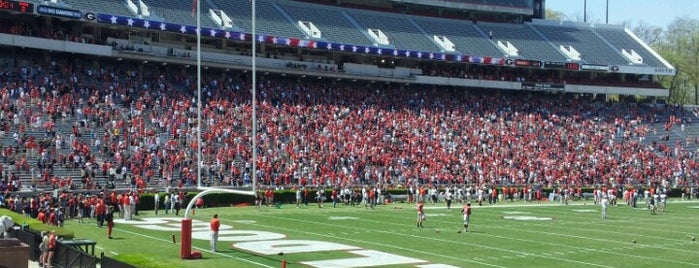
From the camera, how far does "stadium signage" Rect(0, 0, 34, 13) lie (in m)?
49.2

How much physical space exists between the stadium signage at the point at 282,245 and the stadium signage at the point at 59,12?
20.0 metres

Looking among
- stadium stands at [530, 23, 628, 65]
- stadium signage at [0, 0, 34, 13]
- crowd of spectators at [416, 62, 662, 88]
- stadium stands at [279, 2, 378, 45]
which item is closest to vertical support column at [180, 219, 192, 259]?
stadium signage at [0, 0, 34, 13]

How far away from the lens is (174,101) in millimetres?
52875

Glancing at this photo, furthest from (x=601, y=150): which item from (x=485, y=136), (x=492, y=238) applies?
(x=492, y=238)

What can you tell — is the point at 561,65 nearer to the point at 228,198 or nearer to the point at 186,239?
the point at 228,198

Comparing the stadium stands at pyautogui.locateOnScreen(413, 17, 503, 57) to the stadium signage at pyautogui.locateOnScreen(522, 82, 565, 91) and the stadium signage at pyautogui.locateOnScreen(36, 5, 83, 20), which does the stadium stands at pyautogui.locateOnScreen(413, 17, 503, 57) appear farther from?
the stadium signage at pyautogui.locateOnScreen(36, 5, 83, 20)

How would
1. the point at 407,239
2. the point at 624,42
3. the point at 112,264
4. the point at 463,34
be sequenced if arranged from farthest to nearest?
the point at 624,42 < the point at 463,34 < the point at 407,239 < the point at 112,264

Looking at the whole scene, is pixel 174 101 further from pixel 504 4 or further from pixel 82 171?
pixel 504 4

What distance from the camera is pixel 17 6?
4988cm

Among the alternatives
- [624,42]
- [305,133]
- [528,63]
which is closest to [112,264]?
[305,133]

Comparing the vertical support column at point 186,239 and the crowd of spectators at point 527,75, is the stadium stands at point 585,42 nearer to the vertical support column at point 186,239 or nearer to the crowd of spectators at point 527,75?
the crowd of spectators at point 527,75

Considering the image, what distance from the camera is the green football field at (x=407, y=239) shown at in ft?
85.0

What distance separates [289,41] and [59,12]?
15342mm

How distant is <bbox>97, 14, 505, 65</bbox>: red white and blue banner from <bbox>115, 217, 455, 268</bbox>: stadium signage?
2225cm
